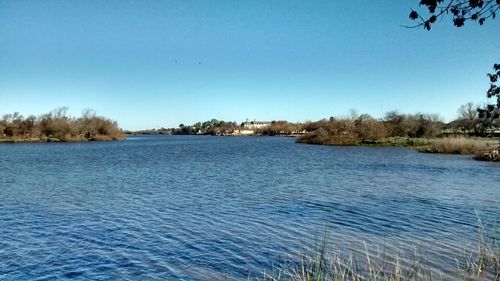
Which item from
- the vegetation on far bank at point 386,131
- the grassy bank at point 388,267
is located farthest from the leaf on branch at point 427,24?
the vegetation on far bank at point 386,131

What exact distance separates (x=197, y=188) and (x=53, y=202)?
7.59 meters

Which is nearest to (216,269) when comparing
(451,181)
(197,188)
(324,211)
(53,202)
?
(324,211)

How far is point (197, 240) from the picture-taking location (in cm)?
1180

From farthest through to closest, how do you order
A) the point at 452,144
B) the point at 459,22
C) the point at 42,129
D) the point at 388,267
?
the point at 42,129, the point at 452,144, the point at 388,267, the point at 459,22

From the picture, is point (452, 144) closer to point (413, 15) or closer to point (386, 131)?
point (386, 131)

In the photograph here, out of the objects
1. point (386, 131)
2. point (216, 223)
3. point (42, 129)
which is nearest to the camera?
point (216, 223)

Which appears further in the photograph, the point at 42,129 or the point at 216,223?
the point at 42,129

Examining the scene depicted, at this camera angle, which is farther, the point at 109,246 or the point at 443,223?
the point at 443,223

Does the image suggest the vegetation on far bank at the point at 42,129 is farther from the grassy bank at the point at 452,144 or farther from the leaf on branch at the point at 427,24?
the leaf on branch at the point at 427,24

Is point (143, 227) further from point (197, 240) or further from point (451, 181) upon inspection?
point (451, 181)

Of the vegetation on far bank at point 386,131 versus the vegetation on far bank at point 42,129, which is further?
the vegetation on far bank at point 42,129

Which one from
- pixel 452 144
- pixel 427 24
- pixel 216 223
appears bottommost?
pixel 216 223

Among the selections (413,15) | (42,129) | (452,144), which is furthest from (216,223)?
(42,129)

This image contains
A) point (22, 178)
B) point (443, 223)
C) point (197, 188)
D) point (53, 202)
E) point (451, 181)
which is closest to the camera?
point (443, 223)
